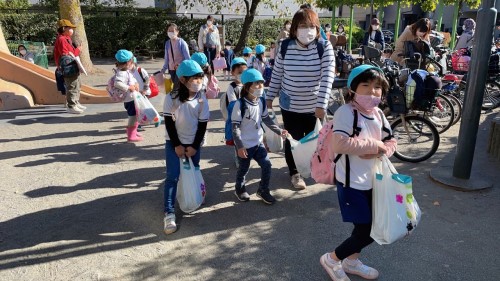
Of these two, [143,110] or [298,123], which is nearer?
[298,123]

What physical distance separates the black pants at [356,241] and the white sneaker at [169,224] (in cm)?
155

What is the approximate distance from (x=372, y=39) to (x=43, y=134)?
10252 mm

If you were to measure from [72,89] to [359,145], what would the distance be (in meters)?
7.44

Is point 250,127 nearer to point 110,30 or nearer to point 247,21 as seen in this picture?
point 247,21

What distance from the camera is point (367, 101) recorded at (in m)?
2.56

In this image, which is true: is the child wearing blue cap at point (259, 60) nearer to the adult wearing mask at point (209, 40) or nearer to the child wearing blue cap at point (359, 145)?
the adult wearing mask at point (209, 40)

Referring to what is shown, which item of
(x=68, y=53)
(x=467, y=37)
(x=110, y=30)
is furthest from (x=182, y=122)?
(x=110, y=30)

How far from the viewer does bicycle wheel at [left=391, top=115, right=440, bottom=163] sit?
5.38 m

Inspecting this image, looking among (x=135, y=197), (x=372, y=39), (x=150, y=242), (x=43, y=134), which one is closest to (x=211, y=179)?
(x=135, y=197)

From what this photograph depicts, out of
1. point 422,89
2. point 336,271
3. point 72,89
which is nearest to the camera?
point 336,271

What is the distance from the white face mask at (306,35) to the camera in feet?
12.8

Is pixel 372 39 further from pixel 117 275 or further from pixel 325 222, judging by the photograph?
pixel 117 275

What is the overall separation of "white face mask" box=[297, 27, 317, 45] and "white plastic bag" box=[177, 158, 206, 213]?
5.33ft

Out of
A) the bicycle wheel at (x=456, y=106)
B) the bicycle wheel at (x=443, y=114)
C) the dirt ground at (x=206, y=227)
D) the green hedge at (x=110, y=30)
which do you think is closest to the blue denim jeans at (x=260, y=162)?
the dirt ground at (x=206, y=227)
